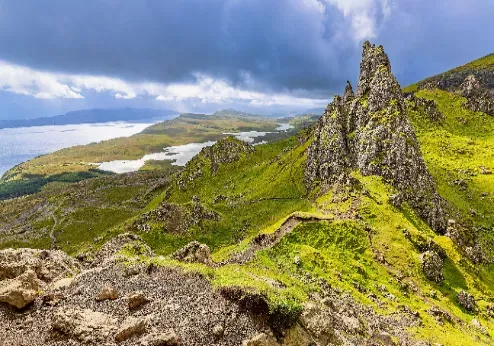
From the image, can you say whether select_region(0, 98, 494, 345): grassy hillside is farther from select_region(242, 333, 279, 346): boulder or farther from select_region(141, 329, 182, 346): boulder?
select_region(141, 329, 182, 346): boulder

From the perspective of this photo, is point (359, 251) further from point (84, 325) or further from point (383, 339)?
point (84, 325)

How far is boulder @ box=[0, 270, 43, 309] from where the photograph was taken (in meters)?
29.0

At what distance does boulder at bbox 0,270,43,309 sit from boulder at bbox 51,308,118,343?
5095mm

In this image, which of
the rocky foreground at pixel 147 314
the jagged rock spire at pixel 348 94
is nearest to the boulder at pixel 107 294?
the rocky foreground at pixel 147 314

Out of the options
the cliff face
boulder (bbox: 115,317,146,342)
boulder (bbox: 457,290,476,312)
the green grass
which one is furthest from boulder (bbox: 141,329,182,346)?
the green grass

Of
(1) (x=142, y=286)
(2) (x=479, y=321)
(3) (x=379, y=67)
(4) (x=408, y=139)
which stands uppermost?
(3) (x=379, y=67)

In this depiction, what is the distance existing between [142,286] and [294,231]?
111 feet

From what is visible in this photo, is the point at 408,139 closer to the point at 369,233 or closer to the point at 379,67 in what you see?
the point at 379,67

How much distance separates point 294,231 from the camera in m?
61.5

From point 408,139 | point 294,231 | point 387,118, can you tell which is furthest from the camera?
point 387,118

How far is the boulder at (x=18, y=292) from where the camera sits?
29016mm

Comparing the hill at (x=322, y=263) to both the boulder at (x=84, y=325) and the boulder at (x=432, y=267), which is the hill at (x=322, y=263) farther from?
the boulder at (x=432, y=267)

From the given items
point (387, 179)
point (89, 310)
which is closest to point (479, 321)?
point (387, 179)

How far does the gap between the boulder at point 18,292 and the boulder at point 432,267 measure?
54376 millimetres
